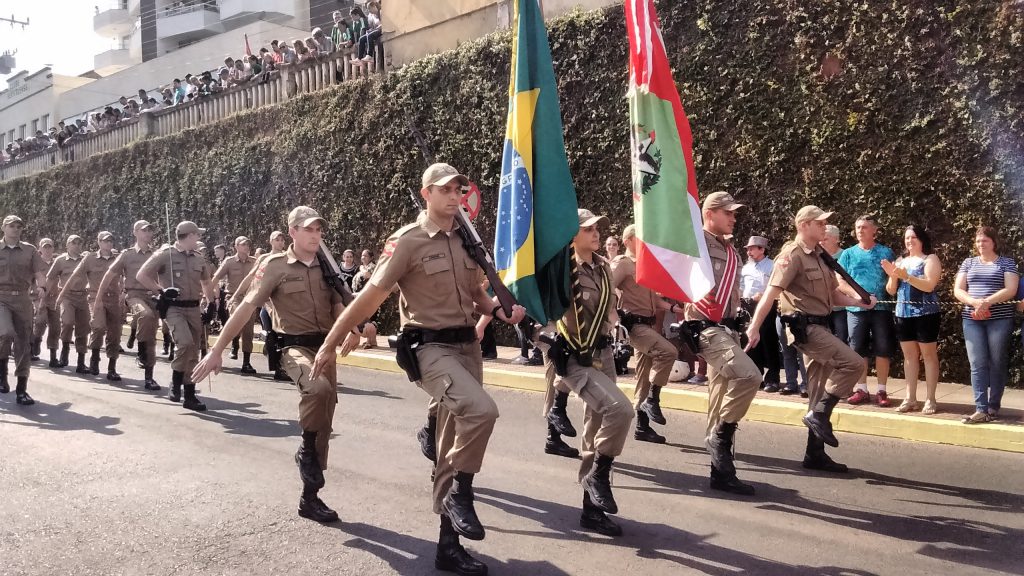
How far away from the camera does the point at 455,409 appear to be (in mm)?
4492

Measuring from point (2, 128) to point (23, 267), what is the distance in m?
49.7

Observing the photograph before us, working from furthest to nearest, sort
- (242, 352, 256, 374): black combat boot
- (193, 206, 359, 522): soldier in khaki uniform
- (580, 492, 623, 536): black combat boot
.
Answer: (242, 352, 256, 374): black combat boot < (193, 206, 359, 522): soldier in khaki uniform < (580, 492, 623, 536): black combat boot

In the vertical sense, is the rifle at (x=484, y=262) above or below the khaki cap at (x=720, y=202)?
below

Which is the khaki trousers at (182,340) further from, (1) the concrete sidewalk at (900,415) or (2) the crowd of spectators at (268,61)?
(2) the crowd of spectators at (268,61)

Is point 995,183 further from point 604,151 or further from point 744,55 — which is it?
point 604,151

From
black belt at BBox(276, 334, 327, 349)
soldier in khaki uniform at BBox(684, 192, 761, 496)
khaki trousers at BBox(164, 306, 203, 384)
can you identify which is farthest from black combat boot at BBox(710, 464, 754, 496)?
khaki trousers at BBox(164, 306, 203, 384)

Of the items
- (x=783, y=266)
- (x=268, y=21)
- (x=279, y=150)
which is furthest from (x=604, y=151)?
(x=268, y=21)

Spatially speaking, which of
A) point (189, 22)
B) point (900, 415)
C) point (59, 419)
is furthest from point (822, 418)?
point (189, 22)

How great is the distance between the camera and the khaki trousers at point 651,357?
7.75m

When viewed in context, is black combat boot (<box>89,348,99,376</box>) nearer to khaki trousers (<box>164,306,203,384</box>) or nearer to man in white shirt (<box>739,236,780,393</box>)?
khaki trousers (<box>164,306,203,384</box>)

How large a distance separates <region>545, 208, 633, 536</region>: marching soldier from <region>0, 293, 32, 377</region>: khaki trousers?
25.7ft

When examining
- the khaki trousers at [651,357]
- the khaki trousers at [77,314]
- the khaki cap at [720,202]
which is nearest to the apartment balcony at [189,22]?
the khaki trousers at [77,314]

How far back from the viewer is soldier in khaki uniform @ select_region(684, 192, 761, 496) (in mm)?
6066

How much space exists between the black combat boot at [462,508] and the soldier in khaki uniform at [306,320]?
4.38 feet
